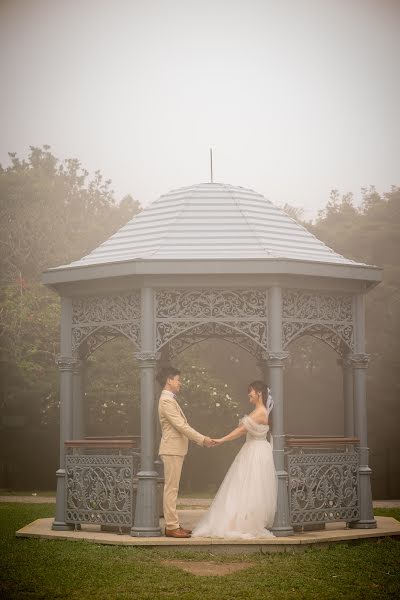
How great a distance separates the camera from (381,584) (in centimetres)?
961

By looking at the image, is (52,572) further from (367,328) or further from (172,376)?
(367,328)

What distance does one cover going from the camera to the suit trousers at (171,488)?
11898 millimetres

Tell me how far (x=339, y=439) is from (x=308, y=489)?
91cm

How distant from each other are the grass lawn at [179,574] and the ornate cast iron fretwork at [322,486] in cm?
67

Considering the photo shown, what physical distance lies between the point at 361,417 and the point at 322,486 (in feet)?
3.71

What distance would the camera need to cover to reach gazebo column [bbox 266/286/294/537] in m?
12.0

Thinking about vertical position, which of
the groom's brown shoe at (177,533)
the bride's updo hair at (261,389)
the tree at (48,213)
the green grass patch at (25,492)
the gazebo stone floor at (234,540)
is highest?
the tree at (48,213)

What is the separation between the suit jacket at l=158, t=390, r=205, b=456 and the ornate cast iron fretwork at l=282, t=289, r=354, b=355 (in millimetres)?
1582

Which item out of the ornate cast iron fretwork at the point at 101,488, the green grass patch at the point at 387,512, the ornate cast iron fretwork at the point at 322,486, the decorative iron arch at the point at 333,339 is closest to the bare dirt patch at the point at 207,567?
the ornate cast iron fretwork at the point at 101,488

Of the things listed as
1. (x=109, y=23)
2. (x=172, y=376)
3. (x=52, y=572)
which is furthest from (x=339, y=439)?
(x=109, y=23)

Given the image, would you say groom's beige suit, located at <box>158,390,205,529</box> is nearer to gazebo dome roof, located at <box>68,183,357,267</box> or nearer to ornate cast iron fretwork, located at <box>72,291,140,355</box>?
ornate cast iron fretwork, located at <box>72,291,140,355</box>

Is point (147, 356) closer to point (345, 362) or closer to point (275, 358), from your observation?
point (275, 358)

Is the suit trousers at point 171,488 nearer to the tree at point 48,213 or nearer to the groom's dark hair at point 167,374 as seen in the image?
the groom's dark hair at point 167,374

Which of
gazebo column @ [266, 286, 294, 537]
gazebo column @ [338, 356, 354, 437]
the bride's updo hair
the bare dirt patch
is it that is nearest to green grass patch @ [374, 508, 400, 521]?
gazebo column @ [338, 356, 354, 437]
